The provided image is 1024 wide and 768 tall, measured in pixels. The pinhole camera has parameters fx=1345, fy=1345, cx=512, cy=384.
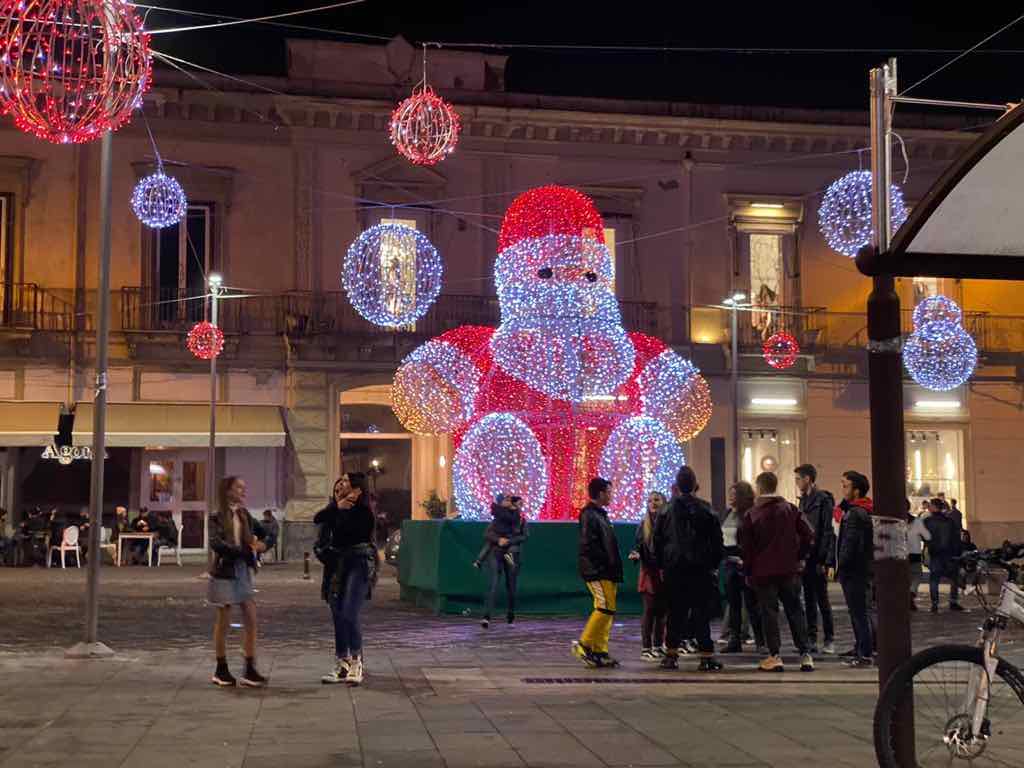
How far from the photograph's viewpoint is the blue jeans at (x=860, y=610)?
470 inches

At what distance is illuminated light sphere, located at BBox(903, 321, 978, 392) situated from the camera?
24391mm

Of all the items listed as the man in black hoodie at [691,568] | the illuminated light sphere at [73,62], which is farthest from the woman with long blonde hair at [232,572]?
Result: the man in black hoodie at [691,568]

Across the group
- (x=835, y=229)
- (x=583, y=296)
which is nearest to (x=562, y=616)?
(x=583, y=296)

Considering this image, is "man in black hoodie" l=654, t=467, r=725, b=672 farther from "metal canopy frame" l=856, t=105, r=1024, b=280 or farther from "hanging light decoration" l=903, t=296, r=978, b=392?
"hanging light decoration" l=903, t=296, r=978, b=392

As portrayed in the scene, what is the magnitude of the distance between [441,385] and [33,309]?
44.5ft

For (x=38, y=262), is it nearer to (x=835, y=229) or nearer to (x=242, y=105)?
(x=242, y=105)

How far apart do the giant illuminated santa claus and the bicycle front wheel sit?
33.9 feet

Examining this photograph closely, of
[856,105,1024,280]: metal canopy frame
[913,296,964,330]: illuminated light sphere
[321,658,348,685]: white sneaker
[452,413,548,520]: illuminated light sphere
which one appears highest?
[913,296,964,330]: illuminated light sphere

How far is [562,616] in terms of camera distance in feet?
54.2

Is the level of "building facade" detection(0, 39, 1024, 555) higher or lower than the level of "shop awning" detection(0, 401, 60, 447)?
higher

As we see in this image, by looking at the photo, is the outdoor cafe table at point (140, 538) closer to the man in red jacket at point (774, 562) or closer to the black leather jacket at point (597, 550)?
the black leather jacket at point (597, 550)

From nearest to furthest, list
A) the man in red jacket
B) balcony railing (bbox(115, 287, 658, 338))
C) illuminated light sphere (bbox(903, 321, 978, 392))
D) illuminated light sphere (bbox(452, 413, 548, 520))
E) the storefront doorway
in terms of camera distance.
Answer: the man in red jacket → illuminated light sphere (bbox(452, 413, 548, 520)) → illuminated light sphere (bbox(903, 321, 978, 392)) → balcony railing (bbox(115, 287, 658, 338)) → the storefront doorway

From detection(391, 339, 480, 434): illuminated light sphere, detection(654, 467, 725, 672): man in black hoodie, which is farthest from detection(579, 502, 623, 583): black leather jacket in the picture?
detection(391, 339, 480, 434): illuminated light sphere

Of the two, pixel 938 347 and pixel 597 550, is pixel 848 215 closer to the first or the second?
pixel 938 347
